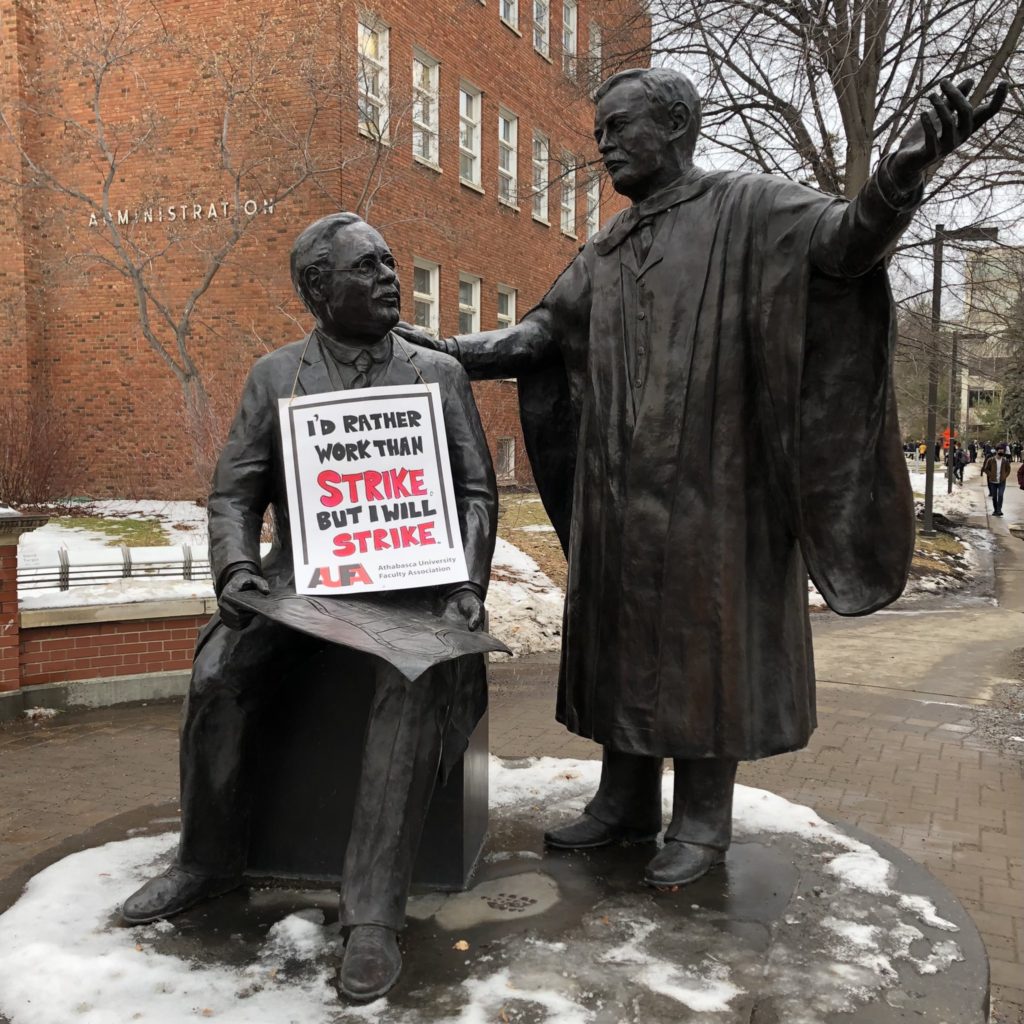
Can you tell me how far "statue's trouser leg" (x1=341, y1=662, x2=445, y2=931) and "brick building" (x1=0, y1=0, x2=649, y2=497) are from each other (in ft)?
34.6

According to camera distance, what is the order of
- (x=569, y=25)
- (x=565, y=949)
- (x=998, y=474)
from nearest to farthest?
(x=565, y=949) < (x=569, y=25) < (x=998, y=474)

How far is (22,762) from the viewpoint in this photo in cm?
636

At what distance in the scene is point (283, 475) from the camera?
9.88 ft

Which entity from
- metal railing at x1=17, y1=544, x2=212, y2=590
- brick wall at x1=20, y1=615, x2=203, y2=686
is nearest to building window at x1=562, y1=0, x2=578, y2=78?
metal railing at x1=17, y1=544, x2=212, y2=590

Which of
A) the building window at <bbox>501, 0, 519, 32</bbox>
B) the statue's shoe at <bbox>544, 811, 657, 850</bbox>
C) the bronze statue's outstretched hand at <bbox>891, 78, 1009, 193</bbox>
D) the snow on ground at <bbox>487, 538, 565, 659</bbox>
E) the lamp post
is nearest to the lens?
the bronze statue's outstretched hand at <bbox>891, 78, 1009, 193</bbox>

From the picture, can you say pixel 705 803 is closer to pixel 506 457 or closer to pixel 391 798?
pixel 391 798

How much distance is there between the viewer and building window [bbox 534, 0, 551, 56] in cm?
2208

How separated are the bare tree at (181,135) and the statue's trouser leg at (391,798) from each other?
1073 centimetres

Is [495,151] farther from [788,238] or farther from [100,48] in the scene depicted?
[788,238]

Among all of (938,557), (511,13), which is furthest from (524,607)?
(511,13)

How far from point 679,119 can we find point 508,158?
19.8m

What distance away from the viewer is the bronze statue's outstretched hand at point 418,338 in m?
3.23

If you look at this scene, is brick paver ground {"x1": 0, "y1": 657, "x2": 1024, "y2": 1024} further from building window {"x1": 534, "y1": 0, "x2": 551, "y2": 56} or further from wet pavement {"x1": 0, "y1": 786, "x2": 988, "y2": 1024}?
building window {"x1": 534, "y1": 0, "x2": 551, "y2": 56}

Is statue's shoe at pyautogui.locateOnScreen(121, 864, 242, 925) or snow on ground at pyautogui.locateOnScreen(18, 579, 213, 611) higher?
snow on ground at pyautogui.locateOnScreen(18, 579, 213, 611)
